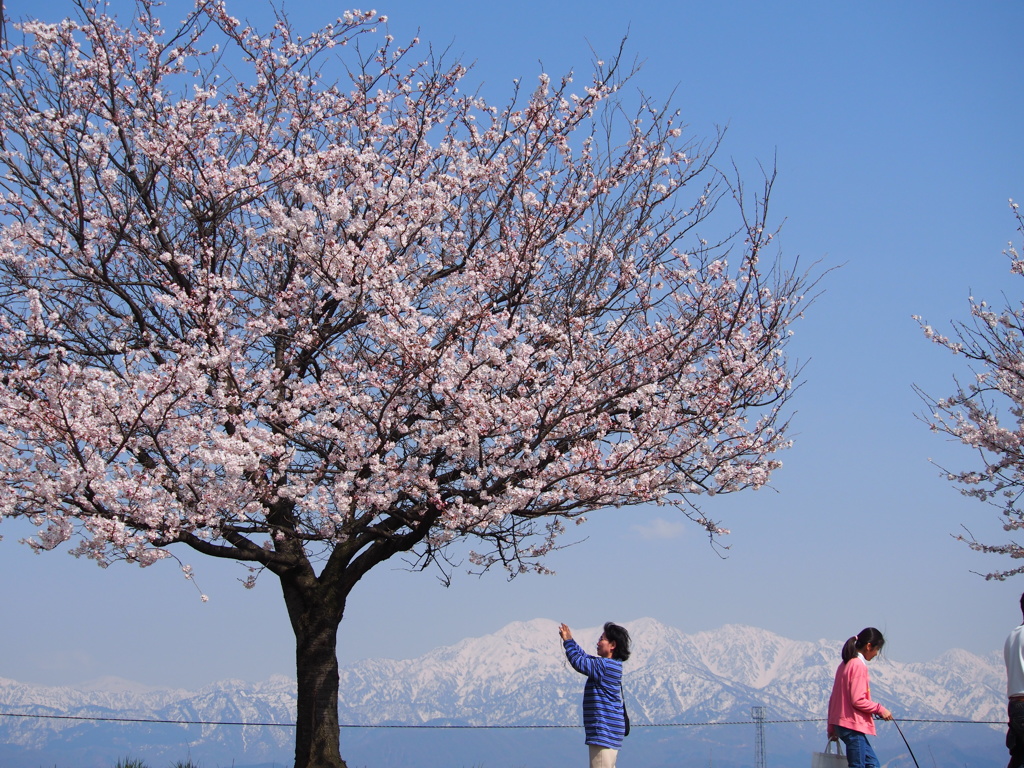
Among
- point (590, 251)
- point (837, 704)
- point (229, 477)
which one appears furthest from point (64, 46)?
point (837, 704)

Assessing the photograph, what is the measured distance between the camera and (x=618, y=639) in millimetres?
6023

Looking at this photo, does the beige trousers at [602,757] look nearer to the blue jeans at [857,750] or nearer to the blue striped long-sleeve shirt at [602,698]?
the blue striped long-sleeve shirt at [602,698]

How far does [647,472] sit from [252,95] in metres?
6.63

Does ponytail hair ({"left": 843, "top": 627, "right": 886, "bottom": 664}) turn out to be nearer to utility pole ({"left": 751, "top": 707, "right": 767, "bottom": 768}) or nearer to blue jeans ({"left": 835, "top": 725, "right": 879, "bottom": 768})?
blue jeans ({"left": 835, "top": 725, "right": 879, "bottom": 768})

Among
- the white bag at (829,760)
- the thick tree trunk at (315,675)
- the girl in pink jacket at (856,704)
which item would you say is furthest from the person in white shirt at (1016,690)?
the thick tree trunk at (315,675)

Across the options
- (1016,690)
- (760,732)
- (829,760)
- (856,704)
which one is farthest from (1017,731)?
(760,732)

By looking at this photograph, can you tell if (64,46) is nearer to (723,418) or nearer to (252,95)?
(252,95)

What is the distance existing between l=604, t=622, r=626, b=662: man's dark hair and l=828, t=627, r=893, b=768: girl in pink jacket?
163 cm

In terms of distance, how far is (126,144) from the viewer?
9195 millimetres

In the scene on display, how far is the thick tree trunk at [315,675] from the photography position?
29.7ft

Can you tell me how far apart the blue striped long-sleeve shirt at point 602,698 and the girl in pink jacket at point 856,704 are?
171 cm

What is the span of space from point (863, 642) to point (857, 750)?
2.59ft

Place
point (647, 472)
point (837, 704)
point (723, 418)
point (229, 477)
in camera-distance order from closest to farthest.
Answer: point (837, 704) < point (229, 477) < point (647, 472) < point (723, 418)

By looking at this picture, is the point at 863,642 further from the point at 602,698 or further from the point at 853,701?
the point at 602,698
